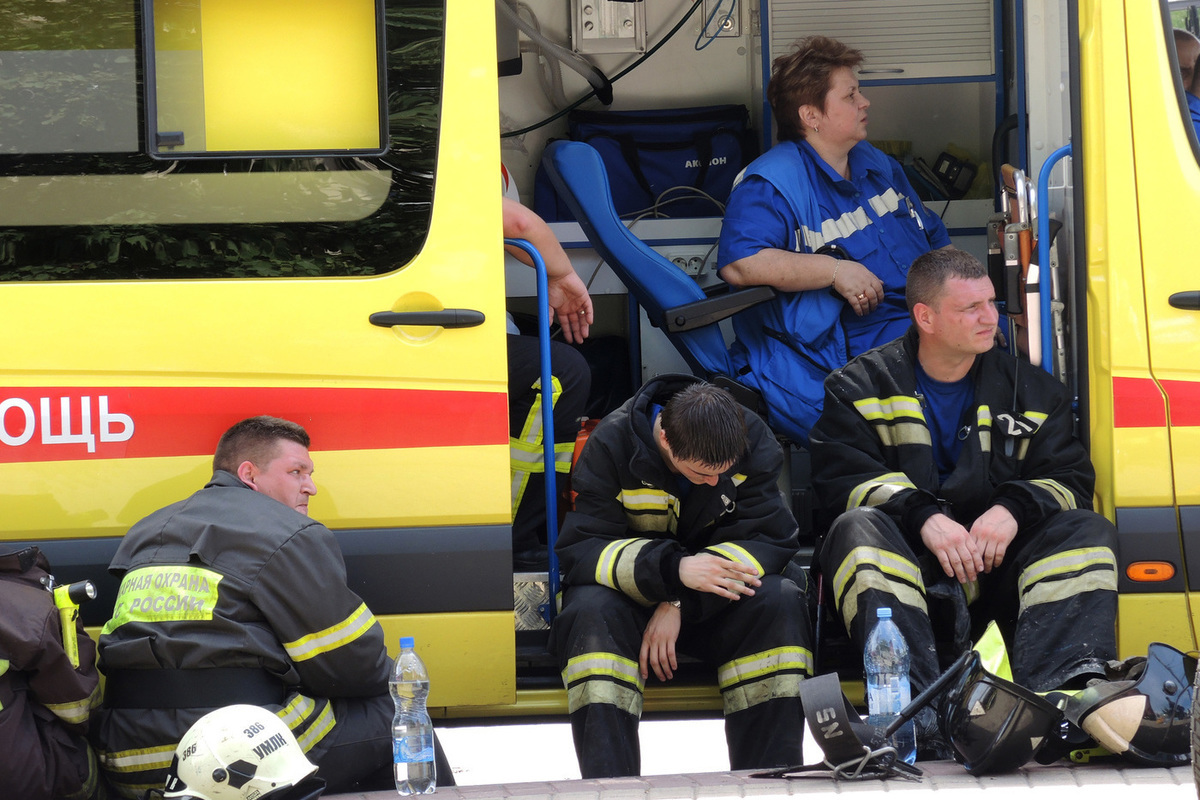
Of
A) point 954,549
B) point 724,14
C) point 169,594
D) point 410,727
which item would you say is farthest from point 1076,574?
point 724,14

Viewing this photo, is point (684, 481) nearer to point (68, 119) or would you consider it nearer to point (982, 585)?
point (982, 585)

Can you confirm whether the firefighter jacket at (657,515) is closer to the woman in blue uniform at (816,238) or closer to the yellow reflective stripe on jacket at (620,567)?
the yellow reflective stripe on jacket at (620,567)

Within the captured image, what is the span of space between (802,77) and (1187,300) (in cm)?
173

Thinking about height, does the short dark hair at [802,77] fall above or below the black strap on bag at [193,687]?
above

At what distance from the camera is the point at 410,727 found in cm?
288

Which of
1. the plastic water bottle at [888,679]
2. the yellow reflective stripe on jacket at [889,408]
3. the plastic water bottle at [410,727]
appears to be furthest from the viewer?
the yellow reflective stripe on jacket at [889,408]

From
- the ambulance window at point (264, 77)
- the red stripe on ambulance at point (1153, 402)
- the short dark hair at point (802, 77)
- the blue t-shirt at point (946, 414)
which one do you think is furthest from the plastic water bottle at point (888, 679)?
the short dark hair at point (802, 77)

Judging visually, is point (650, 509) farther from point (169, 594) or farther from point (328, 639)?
point (169, 594)

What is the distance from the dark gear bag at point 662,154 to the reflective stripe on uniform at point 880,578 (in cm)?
209

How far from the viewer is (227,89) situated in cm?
290

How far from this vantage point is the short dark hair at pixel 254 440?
2844 mm

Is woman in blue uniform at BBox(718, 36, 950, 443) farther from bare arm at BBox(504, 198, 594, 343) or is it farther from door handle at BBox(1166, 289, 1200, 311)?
door handle at BBox(1166, 289, 1200, 311)

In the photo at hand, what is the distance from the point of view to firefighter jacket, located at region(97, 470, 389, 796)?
271 centimetres

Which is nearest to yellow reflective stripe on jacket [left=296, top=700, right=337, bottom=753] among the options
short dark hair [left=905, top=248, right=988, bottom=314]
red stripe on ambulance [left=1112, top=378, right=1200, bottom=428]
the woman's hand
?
short dark hair [left=905, top=248, right=988, bottom=314]
